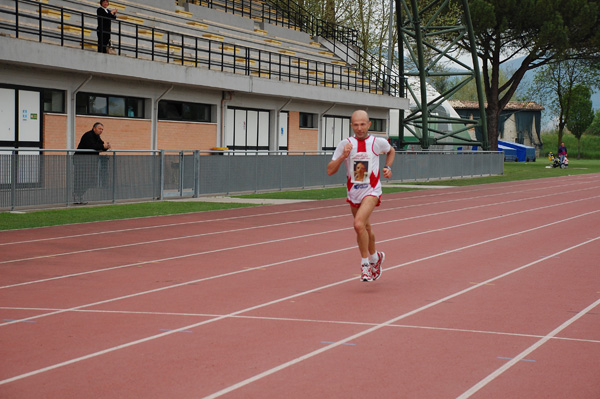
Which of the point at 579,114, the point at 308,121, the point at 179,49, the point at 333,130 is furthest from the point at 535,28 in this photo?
the point at 579,114

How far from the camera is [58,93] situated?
2620 cm

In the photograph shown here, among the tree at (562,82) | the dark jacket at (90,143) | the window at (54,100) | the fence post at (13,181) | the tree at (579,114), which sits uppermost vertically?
the tree at (562,82)

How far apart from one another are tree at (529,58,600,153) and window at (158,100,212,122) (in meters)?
61.8

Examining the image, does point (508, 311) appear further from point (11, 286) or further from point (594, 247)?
point (594, 247)

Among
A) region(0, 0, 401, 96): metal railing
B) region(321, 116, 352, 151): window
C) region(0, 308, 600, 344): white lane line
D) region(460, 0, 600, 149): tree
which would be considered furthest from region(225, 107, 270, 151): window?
region(0, 308, 600, 344): white lane line

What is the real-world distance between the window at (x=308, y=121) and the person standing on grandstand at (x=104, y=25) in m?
13.5

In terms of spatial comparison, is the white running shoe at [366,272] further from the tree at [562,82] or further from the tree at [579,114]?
the tree at [579,114]

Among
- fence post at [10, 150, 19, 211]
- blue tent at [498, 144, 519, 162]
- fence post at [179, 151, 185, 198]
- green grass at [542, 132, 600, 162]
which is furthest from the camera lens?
green grass at [542, 132, 600, 162]

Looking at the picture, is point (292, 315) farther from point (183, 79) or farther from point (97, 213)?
point (183, 79)

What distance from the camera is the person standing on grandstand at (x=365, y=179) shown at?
399 inches

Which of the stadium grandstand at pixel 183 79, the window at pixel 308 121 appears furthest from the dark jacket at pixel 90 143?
the window at pixel 308 121

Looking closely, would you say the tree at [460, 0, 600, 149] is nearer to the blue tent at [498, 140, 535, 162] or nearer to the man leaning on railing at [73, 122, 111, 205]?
the blue tent at [498, 140, 535, 162]

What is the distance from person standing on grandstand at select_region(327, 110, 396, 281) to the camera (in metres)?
10.1

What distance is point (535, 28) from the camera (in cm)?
5722
